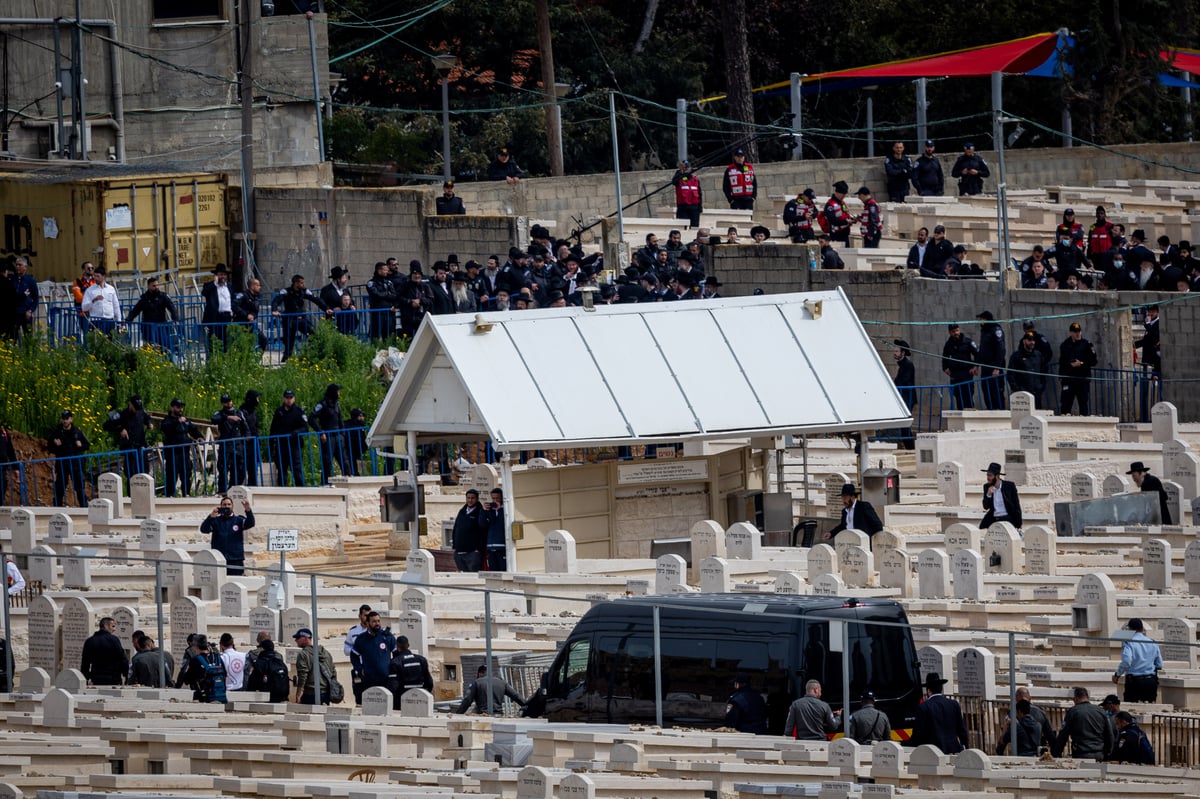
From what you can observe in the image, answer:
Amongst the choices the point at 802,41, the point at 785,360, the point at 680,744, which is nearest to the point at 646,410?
the point at 785,360

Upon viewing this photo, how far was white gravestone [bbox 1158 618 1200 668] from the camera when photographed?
2128 cm

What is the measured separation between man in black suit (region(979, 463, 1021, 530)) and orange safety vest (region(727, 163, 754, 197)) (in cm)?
1803

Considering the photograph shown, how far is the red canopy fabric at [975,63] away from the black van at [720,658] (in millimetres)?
28761

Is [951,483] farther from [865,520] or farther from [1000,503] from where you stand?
[865,520]

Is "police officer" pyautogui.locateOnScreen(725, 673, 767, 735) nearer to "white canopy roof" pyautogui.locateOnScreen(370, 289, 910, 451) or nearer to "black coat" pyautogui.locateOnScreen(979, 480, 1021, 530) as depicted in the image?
"white canopy roof" pyautogui.locateOnScreen(370, 289, 910, 451)

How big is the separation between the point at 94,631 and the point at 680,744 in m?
7.95

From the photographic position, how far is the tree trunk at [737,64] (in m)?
49.8

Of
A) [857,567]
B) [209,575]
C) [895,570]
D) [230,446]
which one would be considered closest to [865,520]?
[857,567]

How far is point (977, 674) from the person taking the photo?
802 inches

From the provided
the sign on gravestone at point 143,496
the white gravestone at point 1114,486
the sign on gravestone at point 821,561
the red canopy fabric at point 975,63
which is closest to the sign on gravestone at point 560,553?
the sign on gravestone at point 821,561

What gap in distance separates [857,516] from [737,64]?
24.9 metres

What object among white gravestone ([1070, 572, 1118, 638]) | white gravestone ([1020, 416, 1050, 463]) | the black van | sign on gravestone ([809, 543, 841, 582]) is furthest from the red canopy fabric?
the black van

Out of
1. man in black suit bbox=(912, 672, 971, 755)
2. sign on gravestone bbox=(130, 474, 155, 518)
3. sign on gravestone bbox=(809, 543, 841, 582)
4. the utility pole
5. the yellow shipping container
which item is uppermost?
the utility pole

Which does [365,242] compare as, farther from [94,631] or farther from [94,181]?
[94,631]
